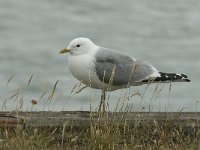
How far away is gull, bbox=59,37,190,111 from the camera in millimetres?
8242

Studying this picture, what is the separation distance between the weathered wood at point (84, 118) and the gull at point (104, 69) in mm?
615

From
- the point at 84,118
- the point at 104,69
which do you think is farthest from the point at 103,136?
the point at 104,69

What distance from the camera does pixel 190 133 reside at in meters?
7.02

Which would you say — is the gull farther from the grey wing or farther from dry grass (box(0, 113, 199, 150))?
dry grass (box(0, 113, 199, 150))

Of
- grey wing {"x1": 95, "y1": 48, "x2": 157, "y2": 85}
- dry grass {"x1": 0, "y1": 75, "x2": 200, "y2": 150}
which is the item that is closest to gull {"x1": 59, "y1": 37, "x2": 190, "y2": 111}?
grey wing {"x1": 95, "y1": 48, "x2": 157, "y2": 85}

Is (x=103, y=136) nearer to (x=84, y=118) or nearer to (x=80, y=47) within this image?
(x=84, y=118)

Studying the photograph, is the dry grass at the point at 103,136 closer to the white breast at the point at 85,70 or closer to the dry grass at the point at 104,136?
the dry grass at the point at 104,136

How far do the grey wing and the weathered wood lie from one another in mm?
697

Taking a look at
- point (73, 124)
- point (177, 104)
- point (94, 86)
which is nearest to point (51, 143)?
point (73, 124)

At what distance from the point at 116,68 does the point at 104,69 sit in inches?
9.6

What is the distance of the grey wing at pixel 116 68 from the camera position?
8.26 m

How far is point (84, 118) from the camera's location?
24.1 feet

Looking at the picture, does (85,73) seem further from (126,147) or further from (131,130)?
(126,147)

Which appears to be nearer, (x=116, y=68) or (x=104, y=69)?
(x=104, y=69)
